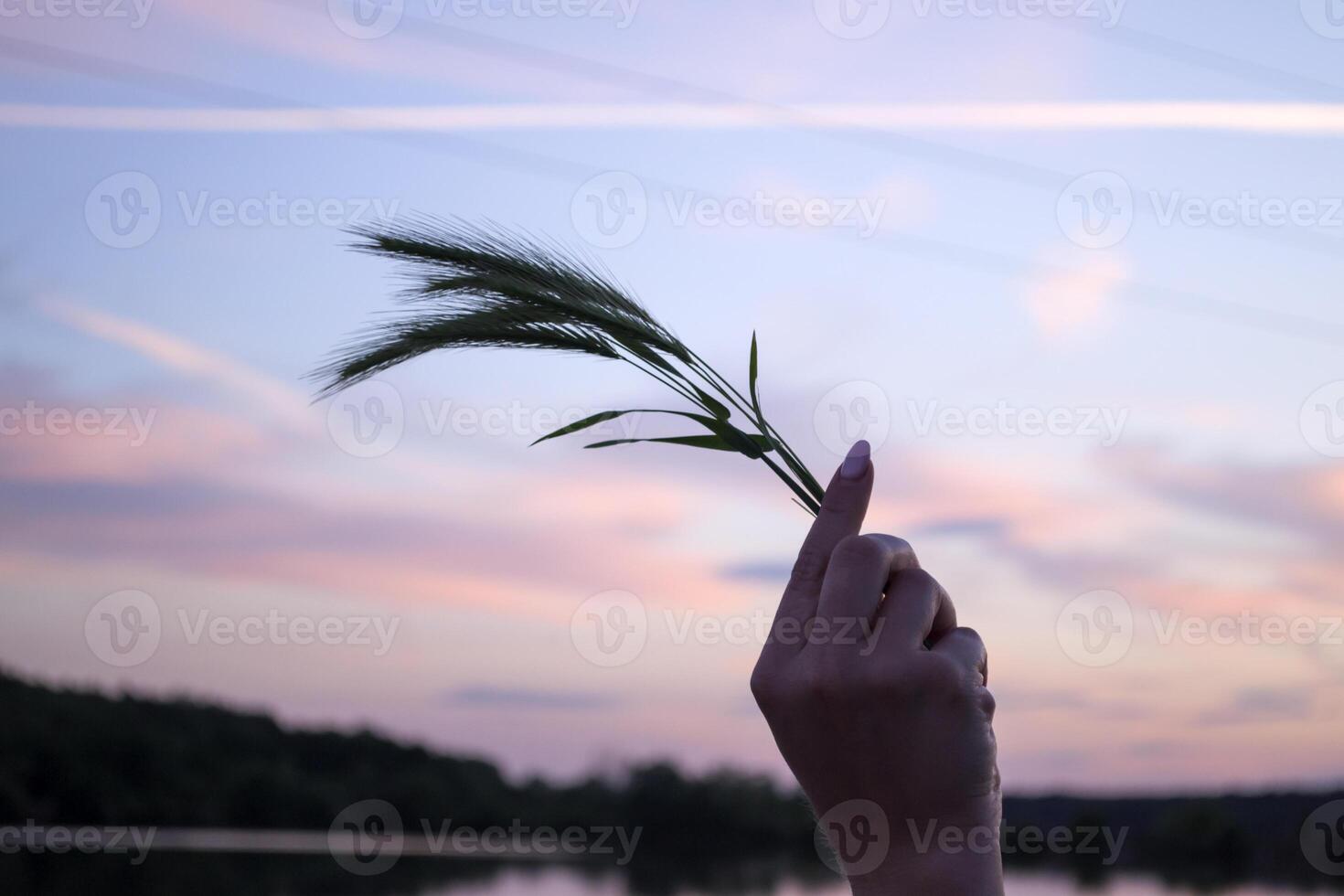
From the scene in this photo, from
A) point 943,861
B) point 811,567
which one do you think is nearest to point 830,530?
point 811,567

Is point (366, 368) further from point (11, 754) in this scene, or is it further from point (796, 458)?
point (11, 754)

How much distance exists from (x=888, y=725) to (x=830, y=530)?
22 centimetres

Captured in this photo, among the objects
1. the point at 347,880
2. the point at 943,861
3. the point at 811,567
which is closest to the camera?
the point at 943,861

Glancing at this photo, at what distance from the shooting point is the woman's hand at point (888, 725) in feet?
3.45

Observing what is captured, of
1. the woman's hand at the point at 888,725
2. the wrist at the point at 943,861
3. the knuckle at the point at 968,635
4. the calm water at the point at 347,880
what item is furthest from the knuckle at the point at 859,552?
the calm water at the point at 347,880

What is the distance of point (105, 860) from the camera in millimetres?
13328

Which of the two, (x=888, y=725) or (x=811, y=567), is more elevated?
(x=811, y=567)

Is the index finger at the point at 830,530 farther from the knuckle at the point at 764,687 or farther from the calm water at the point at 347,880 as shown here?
the calm water at the point at 347,880

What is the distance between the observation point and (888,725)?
1064 mm

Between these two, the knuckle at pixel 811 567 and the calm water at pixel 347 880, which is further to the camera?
the calm water at pixel 347 880

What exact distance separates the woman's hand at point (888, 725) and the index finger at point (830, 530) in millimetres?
23

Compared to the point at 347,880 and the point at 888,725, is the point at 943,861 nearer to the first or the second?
the point at 888,725

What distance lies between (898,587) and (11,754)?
13.2m

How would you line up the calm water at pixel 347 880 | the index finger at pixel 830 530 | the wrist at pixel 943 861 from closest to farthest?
the wrist at pixel 943 861 → the index finger at pixel 830 530 → the calm water at pixel 347 880
